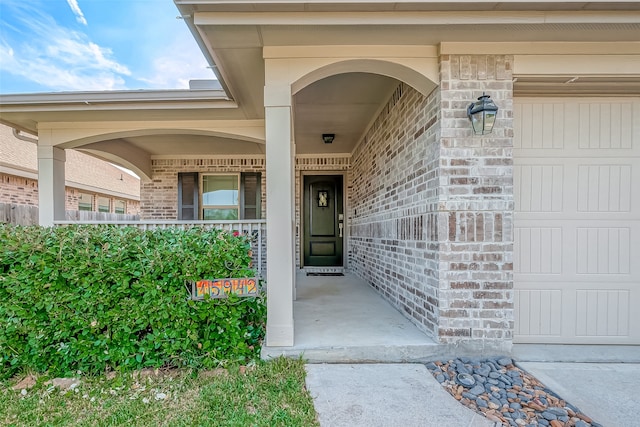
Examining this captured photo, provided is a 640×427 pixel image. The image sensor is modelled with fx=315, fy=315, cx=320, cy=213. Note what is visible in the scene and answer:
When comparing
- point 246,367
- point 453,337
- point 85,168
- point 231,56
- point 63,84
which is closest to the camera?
point 246,367

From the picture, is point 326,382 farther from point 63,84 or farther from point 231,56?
point 63,84

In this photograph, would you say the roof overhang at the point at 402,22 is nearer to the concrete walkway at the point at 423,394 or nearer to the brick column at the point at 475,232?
the brick column at the point at 475,232

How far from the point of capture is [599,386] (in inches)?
83.8

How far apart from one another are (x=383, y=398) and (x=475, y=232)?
143 cm

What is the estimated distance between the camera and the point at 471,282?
99.6 inches

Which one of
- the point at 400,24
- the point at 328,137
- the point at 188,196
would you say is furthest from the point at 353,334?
the point at 188,196

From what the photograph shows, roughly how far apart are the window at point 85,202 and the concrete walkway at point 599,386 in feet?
40.6

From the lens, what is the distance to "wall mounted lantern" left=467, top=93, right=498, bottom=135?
7.80ft

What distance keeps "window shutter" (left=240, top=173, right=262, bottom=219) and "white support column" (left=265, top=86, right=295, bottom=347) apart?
4.15m

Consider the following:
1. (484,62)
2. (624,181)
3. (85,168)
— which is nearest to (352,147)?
(484,62)

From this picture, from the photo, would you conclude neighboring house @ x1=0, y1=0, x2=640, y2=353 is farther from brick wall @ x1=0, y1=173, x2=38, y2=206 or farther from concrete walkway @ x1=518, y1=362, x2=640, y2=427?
brick wall @ x1=0, y1=173, x2=38, y2=206

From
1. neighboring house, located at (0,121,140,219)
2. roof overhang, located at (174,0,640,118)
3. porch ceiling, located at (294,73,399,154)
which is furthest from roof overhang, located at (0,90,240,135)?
roof overhang, located at (174,0,640,118)

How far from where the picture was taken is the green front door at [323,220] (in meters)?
6.88

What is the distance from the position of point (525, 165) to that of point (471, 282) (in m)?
1.17
